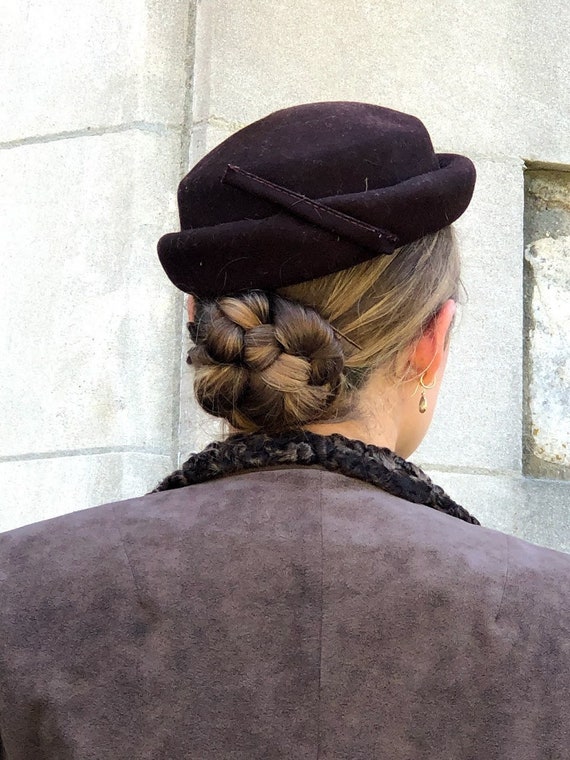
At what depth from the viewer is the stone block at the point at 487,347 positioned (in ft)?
8.48

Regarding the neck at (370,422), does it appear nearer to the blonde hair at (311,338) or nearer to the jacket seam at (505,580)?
the blonde hair at (311,338)

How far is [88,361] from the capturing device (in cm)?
251

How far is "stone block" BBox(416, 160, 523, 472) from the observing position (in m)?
2.59

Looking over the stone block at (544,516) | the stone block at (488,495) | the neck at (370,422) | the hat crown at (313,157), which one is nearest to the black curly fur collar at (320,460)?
the neck at (370,422)

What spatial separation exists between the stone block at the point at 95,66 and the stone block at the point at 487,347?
76 cm

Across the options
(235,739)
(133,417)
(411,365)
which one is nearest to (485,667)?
(235,739)

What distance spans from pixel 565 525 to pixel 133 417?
104 cm

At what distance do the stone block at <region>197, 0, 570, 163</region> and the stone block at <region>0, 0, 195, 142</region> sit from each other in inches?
3.6

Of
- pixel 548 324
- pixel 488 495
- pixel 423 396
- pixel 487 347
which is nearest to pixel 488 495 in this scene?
pixel 488 495

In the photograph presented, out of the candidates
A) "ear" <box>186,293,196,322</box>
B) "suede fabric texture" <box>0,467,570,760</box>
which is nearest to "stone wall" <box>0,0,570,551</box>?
"ear" <box>186,293,196,322</box>

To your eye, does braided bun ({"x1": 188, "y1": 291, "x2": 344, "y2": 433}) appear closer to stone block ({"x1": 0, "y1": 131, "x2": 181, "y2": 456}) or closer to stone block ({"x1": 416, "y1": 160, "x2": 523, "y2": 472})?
stone block ({"x1": 0, "y1": 131, "x2": 181, "y2": 456})

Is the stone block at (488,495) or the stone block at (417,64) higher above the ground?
the stone block at (417,64)

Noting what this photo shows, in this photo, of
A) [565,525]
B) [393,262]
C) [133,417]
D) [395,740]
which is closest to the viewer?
[395,740]

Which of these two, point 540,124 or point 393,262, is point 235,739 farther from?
point 540,124
